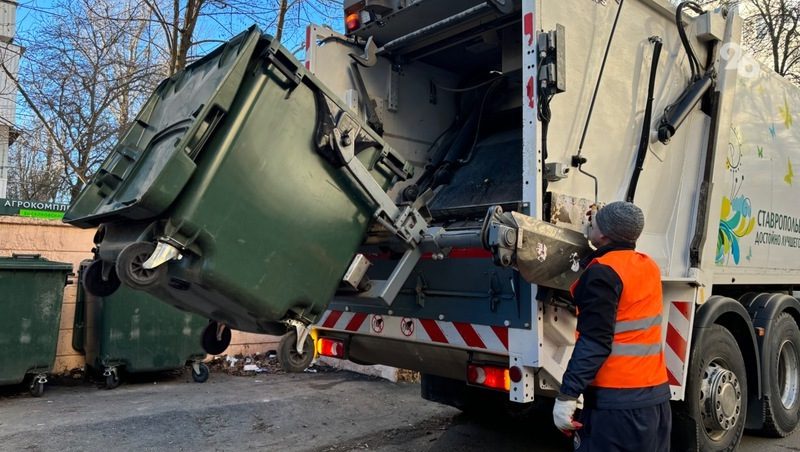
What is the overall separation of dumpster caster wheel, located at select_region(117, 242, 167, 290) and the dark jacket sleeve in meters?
1.66

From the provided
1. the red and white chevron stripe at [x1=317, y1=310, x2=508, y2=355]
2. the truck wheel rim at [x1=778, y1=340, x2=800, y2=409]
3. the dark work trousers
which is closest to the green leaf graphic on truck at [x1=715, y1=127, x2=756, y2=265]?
the truck wheel rim at [x1=778, y1=340, x2=800, y2=409]

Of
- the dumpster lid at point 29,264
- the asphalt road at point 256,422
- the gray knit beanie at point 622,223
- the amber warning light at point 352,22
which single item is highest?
the amber warning light at point 352,22

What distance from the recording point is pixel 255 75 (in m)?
2.72

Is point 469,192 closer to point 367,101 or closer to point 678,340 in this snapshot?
point 367,101

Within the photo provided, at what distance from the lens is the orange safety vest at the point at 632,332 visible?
7.63 feet

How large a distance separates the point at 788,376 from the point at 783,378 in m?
0.08

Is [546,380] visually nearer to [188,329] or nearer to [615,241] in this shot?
[615,241]

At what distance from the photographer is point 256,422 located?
4.82m

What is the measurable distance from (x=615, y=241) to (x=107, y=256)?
2245 millimetres

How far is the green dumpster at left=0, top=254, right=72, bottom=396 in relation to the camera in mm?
5430

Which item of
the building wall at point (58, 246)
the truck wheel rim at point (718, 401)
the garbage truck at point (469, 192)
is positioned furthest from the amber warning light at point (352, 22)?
the building wall at point (58, 246)

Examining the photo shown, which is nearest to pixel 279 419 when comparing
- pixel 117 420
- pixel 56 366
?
pixel 117 420

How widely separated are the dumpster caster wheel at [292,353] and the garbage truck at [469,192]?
0.01 meters

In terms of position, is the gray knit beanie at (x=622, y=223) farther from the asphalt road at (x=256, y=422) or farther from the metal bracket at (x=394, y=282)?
the asphalt road at (x=256, y=422)
